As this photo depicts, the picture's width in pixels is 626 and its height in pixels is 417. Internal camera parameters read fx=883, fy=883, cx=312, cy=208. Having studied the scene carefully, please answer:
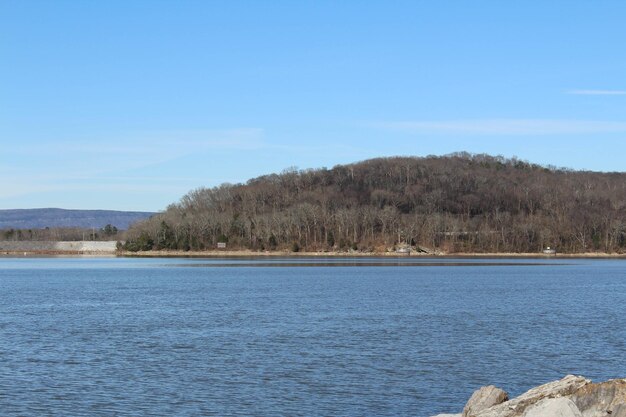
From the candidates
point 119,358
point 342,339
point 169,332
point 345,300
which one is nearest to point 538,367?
point 342,339

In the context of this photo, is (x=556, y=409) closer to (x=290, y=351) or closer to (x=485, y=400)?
(x=485, y=400)

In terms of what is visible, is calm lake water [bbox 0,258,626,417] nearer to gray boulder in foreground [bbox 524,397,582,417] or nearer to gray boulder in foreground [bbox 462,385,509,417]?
gray boulder in foreground [bbox 462,385,509,417]

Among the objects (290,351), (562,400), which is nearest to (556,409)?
(562,400)

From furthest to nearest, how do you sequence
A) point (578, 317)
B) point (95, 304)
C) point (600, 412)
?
point (95, 304), point (578, 317), point (600, 412)

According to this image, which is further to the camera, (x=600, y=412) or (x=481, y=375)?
(x=481, y=375)

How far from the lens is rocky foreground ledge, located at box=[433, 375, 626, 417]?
2125cm

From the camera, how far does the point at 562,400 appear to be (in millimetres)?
20984

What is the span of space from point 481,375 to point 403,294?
1712 inches

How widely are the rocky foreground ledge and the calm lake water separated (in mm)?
3620

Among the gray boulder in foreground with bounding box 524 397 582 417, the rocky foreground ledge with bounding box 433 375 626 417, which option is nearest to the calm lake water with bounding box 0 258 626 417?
→ the rocky foreground ledge with bounding box 433 375 626 417

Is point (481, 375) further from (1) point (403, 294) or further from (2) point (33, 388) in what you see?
(1) point (403, 294)

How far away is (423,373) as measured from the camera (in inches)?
1308

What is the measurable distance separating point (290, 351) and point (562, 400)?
19141 mm

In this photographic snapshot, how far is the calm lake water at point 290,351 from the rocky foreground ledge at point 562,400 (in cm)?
362
